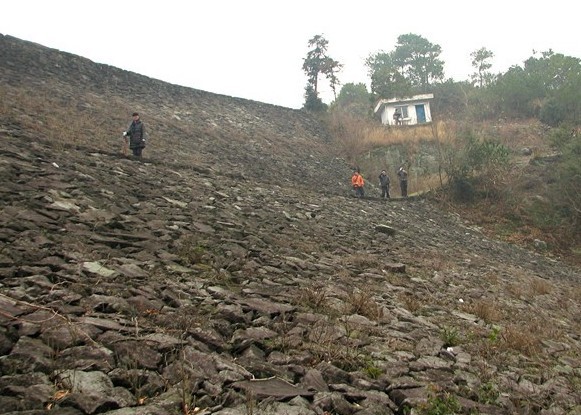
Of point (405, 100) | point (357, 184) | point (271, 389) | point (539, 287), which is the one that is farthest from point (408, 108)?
point (271, 389)

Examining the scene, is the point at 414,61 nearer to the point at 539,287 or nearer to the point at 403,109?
the point at 403,109

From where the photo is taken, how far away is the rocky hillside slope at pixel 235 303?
298cm

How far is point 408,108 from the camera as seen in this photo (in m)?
34.3

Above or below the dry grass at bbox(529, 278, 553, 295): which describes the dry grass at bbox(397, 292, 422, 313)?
above

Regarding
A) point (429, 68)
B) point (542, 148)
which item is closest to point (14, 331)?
point (542, 148)

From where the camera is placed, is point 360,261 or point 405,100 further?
point 405,100

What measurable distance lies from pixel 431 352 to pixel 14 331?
3687mm

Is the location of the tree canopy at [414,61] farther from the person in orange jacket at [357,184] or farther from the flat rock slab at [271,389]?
the flat rock slab at [271,389]

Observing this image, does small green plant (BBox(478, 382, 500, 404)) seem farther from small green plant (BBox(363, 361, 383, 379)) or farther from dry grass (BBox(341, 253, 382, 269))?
dry grass (BBox(341, 253, 382, 269))

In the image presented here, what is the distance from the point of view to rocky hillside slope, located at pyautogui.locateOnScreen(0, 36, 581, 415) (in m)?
2.98

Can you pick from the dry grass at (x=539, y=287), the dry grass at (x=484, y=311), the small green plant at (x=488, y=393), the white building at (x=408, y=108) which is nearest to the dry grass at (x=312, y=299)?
the small green plant at (x=488, y=393)

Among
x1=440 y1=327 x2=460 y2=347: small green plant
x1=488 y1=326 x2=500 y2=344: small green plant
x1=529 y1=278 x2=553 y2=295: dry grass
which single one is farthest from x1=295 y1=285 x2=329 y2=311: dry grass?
x1=529 y1=278 x2=553 y2=295: dry grass

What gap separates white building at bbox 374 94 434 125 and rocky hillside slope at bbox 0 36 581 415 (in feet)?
76.5

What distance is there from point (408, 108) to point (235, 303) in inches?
1276
